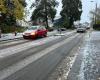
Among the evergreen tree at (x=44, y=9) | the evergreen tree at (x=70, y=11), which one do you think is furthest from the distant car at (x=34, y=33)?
the evergreen tree at (x=70, y=11)

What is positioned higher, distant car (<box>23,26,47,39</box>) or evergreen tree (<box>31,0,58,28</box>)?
evergreen tree (<box>31,0,58,28</box>)

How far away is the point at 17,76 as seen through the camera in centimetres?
1091

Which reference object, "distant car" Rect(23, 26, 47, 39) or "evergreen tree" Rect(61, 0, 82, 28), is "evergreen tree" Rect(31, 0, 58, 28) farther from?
"distant car" Rect(23, 26, 47, 39)

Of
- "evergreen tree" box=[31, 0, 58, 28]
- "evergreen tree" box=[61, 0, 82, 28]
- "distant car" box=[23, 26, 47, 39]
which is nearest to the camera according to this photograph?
"distant car" box=[23, 26, 47, 39]

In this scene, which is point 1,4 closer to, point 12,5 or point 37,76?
point 12,5

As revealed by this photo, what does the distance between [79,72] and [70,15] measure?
108252 mm

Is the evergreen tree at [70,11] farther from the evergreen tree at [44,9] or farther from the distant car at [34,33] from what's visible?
the distant car at [34,33]

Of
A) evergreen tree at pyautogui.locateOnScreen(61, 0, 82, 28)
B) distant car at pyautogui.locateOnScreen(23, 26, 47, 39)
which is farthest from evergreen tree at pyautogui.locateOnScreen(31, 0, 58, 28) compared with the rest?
distant car at pyautogui.locateOnScreen(23, 26, 47, 39)

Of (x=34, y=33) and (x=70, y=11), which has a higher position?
(x=70, y=11)

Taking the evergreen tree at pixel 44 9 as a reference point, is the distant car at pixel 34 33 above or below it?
below

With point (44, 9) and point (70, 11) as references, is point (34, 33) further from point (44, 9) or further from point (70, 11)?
point (70, 11)

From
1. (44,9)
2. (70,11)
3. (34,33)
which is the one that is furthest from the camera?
(70,11)

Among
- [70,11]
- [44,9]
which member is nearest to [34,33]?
[44,9]

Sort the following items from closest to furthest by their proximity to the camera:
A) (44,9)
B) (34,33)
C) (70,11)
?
(34,33), (44,9), (70,11)
